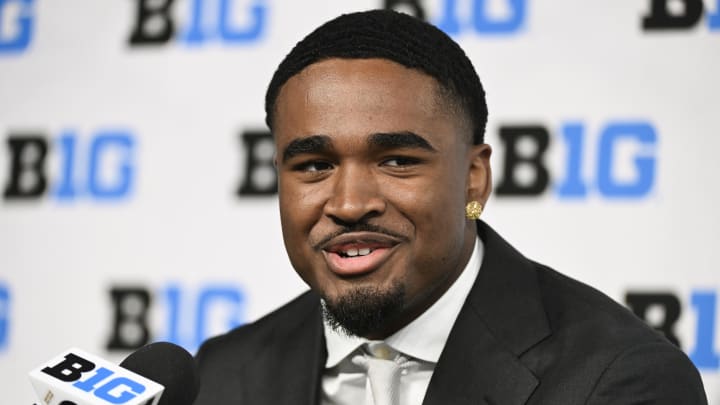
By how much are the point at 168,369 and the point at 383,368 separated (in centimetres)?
52

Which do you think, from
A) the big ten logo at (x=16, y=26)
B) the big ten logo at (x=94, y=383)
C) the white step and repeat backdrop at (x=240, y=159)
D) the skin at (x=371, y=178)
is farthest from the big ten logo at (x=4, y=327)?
the big ten logo at (x=94, y=383)

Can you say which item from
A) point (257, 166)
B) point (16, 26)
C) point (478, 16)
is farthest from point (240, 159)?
point (16, 26)

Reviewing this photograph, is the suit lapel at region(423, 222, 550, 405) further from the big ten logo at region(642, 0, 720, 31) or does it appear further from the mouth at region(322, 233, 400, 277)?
the big ten logo at region(642, 0, 720, 31)

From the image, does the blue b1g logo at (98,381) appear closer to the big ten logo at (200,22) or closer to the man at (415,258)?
the man at (415,258)

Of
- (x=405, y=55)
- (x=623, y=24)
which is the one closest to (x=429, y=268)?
(x=405, y=55)

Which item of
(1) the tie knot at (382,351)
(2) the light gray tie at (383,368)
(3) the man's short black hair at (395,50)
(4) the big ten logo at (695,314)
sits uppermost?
(3) the man's short black hair at (395,50)

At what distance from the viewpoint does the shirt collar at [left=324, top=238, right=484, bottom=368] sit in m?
1.85

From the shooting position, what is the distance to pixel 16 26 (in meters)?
3.45

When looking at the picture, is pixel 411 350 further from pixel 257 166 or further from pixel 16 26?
pixel 16 26

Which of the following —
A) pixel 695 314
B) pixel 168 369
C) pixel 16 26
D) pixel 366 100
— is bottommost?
pixel 695 314

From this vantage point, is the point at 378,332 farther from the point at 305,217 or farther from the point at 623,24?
the point at 623,24

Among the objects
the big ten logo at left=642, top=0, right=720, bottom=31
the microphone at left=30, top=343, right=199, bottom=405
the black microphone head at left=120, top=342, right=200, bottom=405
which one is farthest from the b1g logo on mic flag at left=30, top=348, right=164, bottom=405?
the big ten logo at left=642, top=0, right=720, bottom=31

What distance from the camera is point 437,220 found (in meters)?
1.75

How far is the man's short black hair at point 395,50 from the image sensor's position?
5.76 feet
